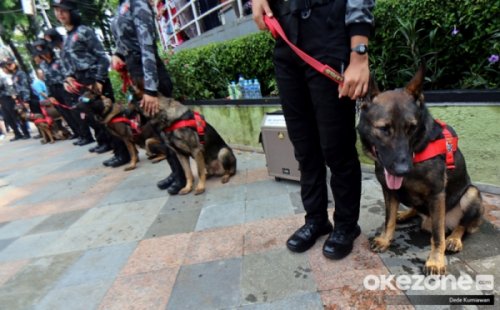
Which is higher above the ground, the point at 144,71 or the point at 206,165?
the point at 144,71

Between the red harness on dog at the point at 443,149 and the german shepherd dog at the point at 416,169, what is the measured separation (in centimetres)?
1

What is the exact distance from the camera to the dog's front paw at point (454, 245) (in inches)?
83.4

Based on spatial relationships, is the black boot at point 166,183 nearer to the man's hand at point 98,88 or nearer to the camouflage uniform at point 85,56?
the man's hand at point 98,88

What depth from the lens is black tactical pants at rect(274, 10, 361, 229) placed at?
1.92 metres

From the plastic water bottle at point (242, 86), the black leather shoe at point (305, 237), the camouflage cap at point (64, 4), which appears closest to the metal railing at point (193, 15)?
the plastic water bottle at point (242, 86)

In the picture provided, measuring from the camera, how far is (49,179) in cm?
604

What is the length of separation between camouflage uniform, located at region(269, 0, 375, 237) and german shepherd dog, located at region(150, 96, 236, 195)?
6.20 feet

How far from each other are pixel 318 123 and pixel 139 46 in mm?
2404

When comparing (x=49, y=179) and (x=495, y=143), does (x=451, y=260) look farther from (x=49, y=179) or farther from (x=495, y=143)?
(x=49, y=179)

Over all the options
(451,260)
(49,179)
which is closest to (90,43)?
(49,179)

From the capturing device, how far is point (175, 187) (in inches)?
165

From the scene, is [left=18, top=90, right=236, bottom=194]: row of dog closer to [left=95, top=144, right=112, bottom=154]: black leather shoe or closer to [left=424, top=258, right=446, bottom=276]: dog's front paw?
[left=95, top=144, right=112, bottom=154]: black leather shoe

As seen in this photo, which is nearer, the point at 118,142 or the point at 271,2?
the point at 271,2

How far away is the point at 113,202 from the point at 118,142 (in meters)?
2.06
